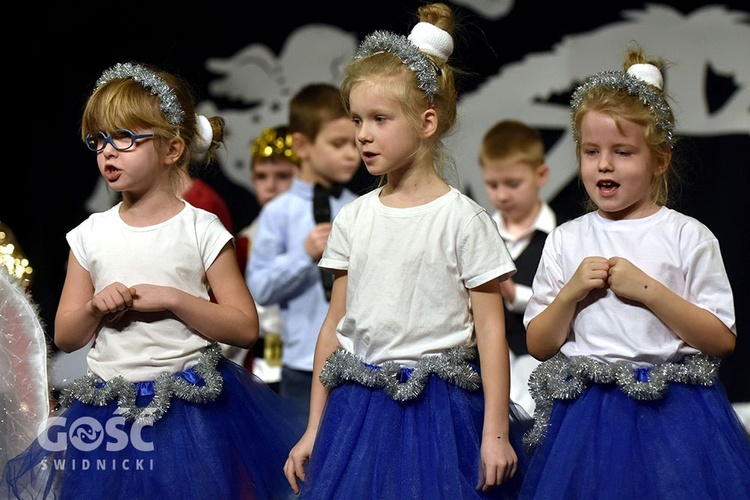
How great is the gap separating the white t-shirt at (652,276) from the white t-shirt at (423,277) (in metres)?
0.20

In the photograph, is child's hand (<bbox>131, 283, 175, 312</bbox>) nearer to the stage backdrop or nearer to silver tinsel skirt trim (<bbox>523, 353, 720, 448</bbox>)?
silver tinsel skirt trim (<bbox>523, 353, 720, 448</bbox>)

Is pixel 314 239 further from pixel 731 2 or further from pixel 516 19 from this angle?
pixel 731 2

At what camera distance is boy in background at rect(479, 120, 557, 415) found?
402cm

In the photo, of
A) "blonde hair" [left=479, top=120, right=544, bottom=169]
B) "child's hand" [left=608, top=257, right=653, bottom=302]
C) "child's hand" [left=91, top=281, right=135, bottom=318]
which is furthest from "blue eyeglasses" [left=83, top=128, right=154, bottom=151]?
"blonde hair" [left=479, top=120, right=544, bottom=169]

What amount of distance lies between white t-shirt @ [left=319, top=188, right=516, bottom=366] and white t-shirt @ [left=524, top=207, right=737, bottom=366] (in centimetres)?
20

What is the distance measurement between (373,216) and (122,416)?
2.36ft

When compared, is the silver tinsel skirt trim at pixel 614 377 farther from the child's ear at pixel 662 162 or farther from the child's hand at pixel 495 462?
the child's ear at pixel 662 162

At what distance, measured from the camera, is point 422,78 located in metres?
2.43

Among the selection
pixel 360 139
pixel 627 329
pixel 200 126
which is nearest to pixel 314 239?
pixel 200 126

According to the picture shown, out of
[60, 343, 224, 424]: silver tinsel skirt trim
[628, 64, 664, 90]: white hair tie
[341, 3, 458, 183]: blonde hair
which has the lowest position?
[60, 343, 224, 424]: silver tinsel skirt trim

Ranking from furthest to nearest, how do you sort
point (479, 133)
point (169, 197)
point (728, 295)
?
point (479, 133) → point (169, 197) → point (728, 295)

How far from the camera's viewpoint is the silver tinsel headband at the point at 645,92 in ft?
7.67

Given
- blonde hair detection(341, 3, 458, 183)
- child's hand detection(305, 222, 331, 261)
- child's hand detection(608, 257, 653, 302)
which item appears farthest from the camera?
child's hand detection(305, 222, 331, 261)

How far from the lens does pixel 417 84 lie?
95.9 inches
